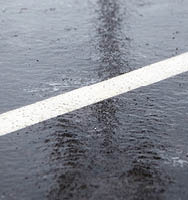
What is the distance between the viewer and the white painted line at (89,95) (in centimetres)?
607

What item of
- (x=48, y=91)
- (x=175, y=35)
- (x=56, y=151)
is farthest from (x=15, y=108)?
(x=175, y=35)

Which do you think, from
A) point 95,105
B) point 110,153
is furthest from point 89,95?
point 110,153

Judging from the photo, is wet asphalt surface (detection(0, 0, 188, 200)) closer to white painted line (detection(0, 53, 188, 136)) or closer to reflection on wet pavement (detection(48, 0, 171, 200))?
reflection on wet pavement (detection(48, 0, 171, 200))

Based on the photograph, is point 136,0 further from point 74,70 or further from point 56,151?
point 56,151

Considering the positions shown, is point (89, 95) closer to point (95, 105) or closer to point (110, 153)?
point (95, 105)

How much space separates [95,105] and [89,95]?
12.4 inches

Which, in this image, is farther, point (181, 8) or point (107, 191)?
point (181, 8)

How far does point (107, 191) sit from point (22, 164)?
1057 mm

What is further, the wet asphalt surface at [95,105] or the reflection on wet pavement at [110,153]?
the wet asphalt surface at [95,105]

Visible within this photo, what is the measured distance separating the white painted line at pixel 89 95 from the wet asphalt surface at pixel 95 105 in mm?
136

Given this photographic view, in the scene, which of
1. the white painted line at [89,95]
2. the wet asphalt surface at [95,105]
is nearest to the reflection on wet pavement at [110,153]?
the wet asphalt surface at [95,105]

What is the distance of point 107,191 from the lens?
15.2 ft

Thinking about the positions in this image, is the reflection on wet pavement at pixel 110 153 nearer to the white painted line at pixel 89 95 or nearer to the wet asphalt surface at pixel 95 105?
the wet asphalt surface at pixel 95 105

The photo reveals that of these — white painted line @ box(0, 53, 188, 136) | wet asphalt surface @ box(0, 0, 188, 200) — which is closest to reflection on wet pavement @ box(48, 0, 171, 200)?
wet asphalt surface @ box(0, 0, 188, 200)
